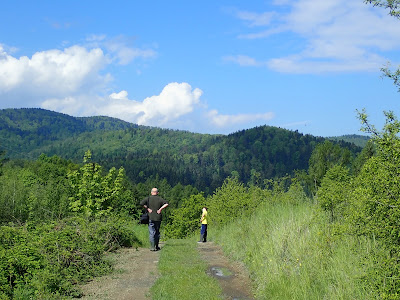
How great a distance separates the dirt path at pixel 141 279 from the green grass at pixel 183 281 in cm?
21

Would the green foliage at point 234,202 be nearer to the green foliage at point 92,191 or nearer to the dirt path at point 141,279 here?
the dirt path at point 141,279

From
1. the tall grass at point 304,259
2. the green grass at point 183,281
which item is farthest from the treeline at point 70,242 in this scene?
the tall grass at point 304,259

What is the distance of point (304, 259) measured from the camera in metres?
7.96

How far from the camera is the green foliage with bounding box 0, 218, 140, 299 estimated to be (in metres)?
7.71

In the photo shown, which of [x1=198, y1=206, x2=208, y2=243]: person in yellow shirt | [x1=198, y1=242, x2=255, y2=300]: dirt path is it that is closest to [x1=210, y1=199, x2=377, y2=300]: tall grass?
[x1=198, y1=242, x2=255, y2=300]: dirt path

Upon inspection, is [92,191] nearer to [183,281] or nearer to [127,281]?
[127,281]

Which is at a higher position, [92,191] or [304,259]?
[92,191]

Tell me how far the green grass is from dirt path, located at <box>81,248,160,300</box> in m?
0.25

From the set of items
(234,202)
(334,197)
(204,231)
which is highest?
(334,197)

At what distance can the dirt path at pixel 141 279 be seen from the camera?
8109 mm

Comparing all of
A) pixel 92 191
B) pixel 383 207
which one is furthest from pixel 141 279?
pixel 383 207

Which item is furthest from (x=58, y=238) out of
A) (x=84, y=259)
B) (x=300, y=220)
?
(x=300, y=220)

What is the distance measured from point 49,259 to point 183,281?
3147 millimetres

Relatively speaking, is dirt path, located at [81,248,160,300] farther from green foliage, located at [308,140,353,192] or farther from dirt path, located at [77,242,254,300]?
green foliage, located at [308,140,353,192]
